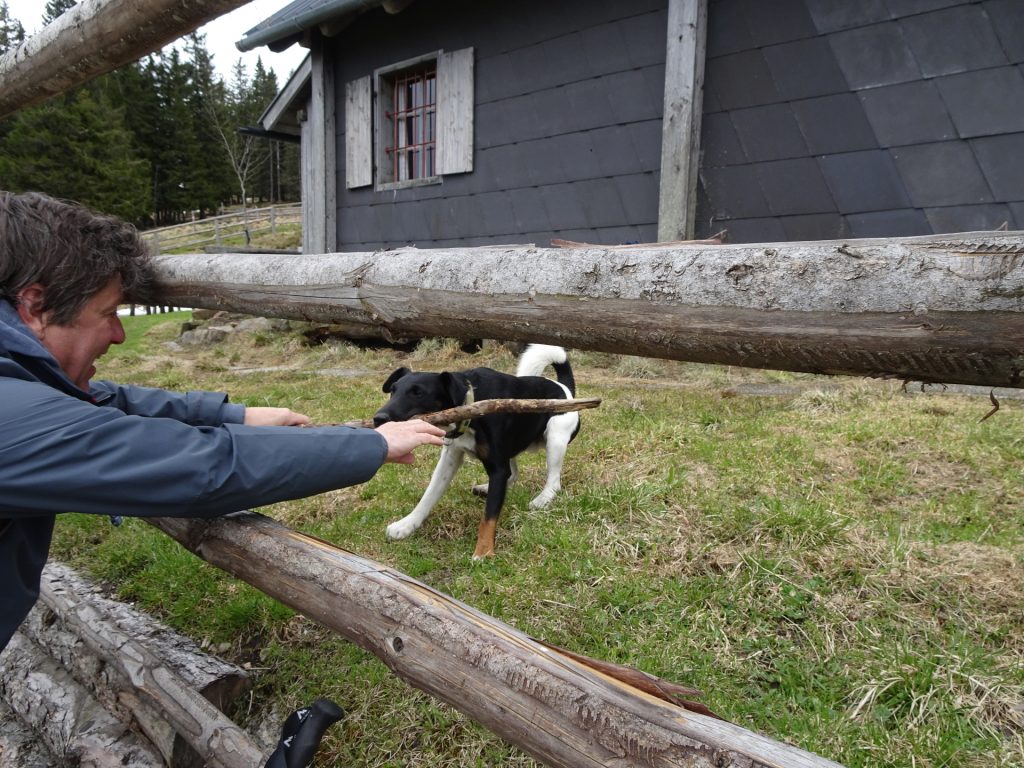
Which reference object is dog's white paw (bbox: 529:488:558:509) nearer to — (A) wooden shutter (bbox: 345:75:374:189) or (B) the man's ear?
(B) the man's ear

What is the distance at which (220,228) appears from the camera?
35.6m

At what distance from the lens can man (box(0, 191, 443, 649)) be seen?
134 cm

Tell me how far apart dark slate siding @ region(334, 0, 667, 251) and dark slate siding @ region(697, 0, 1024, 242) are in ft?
2.57

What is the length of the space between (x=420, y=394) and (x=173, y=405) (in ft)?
3.98

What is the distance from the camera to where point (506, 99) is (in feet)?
26.4

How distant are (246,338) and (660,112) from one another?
8.90 meters

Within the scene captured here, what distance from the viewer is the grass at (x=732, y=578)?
2.28 metres

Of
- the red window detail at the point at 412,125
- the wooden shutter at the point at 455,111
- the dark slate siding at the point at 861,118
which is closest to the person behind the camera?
the dark slate siding at the point at 861,118

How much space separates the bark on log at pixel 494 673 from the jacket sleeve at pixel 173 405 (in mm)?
451

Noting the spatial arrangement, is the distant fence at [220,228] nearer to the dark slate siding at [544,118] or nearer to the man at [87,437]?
the dark slate siding at [544,118]

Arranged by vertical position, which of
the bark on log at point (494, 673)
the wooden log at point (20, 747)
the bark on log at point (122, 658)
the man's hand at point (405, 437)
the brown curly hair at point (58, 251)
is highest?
the brown curly hair at point (58, 251)

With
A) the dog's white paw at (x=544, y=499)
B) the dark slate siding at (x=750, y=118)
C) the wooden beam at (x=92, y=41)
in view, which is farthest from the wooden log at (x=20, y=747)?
the dark slate siding at (x=750, y=118)

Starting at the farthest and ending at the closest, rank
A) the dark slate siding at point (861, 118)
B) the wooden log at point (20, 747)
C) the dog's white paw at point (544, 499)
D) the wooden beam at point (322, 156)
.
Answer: the wooden beam at point (322, 156) < the dark slate siding at point (861, 118) < the dog's white paw at point (544, 499) < the wooden log at point (20, 747)

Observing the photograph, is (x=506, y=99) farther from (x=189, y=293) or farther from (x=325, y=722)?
(x=325, y=722)
